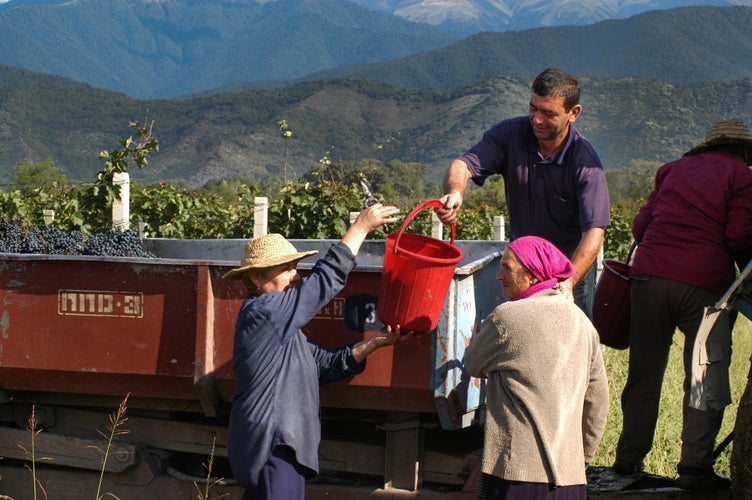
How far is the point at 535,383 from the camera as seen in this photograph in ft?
10.3

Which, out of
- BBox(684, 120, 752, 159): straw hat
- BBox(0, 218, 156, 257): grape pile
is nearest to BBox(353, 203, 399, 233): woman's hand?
BBox(684, 120, 752, 159): straw hat

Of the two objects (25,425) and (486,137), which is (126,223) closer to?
(25,425)

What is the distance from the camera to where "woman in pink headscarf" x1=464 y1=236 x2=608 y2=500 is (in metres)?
3.13

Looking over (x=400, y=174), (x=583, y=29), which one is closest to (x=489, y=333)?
(x=400, y=174)

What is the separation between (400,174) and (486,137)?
2375 inches

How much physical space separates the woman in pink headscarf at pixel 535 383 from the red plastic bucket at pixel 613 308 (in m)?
1.33

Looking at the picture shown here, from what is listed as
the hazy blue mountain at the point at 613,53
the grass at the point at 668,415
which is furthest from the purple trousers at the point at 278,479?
the hazy blue mountain at the point at 613,53

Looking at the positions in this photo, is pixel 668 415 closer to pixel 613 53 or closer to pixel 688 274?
pixel 688 274

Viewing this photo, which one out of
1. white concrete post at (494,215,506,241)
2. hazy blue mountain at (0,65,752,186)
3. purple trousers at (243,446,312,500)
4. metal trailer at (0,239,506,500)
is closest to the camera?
purple trousers at (243,446,312,500)

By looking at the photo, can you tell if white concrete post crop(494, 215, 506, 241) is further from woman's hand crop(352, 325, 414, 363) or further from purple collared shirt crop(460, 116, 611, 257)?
woman's hand crop(352, 325, 414, 363)

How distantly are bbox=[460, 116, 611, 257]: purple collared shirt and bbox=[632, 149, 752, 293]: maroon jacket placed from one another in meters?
0.35

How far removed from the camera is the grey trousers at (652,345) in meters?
4.21

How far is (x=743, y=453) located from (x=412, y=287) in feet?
4.86

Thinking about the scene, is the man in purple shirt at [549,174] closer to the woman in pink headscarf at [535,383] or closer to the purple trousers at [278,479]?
the woman in pink headscarf at [535,383]
